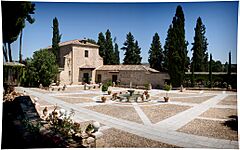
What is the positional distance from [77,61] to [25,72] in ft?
5.89

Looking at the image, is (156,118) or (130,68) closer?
(156,118)

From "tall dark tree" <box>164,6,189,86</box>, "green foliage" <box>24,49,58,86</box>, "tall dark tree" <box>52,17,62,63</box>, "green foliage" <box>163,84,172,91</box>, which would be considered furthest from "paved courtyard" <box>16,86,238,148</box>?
"tall dark tree" <box>52,17,62,63</box>

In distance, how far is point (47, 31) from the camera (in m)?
6.48

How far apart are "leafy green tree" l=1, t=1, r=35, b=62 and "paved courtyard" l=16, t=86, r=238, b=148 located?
6.47 ft

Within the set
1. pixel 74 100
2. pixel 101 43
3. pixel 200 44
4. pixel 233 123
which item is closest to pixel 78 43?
pixel 101 43

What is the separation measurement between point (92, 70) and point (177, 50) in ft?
9.55

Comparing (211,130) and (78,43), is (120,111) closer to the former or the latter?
(78,43)

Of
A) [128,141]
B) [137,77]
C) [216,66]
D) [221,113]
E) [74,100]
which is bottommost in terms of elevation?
[128,141]

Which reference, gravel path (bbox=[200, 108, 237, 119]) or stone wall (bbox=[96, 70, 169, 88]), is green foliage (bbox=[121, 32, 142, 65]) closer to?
stone wall (bbox=[96, 70, 169, 88])

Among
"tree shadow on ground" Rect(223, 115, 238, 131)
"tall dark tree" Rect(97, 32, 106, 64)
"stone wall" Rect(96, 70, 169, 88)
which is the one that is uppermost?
"tall dark tree" Rect(97, 32, 106, 64)

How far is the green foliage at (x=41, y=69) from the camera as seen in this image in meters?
7.14

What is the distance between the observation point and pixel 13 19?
6273 millimetres

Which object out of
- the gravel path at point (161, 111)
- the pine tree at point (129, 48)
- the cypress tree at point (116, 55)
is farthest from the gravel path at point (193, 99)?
the cypress tree at point (116, 55)

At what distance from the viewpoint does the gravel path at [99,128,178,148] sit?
17.8 ft
